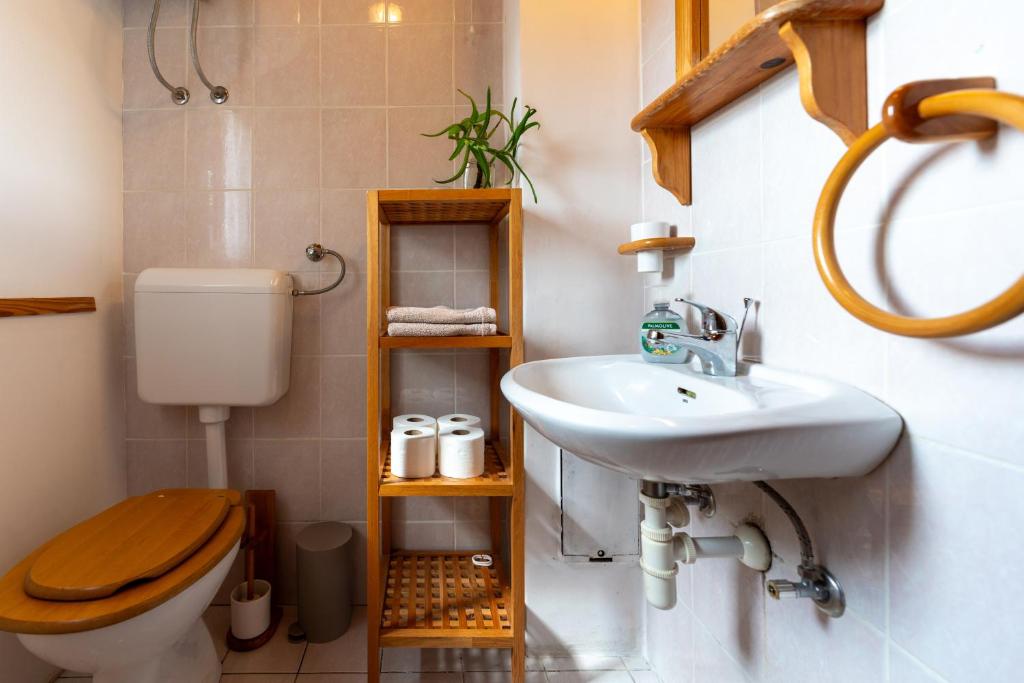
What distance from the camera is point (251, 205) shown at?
5.21 feet

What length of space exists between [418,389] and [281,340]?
1.35ft

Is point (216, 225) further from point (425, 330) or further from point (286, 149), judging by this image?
point (425, 330)

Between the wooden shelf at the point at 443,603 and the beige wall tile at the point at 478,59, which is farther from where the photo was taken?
the beige wall tile at the point at 478,59

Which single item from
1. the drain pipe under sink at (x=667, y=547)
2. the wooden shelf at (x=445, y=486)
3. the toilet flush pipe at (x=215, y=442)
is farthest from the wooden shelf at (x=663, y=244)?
the toilet flush pipe at (x=215, y=442)

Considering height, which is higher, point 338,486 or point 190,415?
point 190,415

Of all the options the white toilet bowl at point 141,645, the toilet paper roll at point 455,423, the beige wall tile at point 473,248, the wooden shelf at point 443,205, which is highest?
the wooden shelf at point 443,205

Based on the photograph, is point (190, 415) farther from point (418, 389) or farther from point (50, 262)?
point (418, 389)

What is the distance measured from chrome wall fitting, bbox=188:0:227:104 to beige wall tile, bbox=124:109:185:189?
0.12 meters

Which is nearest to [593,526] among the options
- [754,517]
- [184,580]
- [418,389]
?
[754,517]

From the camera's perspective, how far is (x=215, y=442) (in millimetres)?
1502

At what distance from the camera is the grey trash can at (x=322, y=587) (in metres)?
1.44

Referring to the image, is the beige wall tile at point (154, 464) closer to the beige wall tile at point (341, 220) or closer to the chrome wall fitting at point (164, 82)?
the beige wall tile at point (341, 220)

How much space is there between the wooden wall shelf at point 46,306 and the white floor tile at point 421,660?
1.21 meters

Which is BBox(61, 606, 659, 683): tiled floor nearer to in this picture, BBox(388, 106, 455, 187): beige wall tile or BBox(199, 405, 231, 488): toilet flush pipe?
BBox(199, 405, 231, 488): toilet flush pipe
